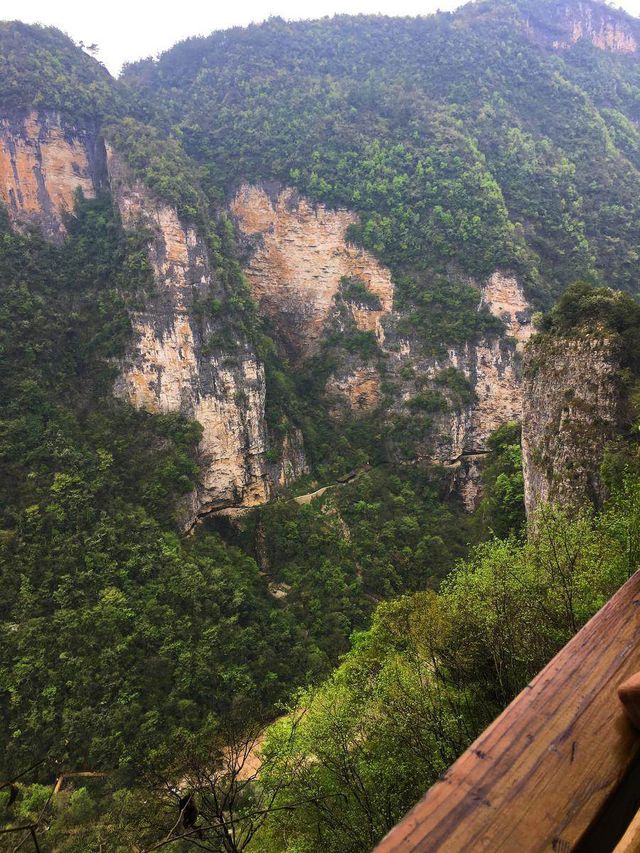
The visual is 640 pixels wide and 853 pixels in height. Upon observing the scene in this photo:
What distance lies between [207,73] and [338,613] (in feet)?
176

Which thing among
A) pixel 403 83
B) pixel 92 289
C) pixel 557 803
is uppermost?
pixel 403 83

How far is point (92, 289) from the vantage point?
97.4ft

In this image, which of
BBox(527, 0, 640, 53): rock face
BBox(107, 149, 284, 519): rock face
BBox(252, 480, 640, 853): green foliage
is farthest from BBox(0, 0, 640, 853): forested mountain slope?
BBox(527, 0, 640, 53): rock face

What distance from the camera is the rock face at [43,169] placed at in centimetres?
2964

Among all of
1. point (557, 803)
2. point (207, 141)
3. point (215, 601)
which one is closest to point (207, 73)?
point (207, 141)

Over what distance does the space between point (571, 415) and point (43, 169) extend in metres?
35.4

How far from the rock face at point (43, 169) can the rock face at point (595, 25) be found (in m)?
56.6

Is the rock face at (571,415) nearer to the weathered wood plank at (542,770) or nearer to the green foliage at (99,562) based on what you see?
the weathered wood plank at (542,770)

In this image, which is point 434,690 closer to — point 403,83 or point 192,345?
point 192,345

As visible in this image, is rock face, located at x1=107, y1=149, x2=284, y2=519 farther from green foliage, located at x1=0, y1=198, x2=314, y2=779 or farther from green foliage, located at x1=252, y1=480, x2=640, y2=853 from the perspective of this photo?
green foliage, located at x1=252, y1=480, x2=640, y2=853

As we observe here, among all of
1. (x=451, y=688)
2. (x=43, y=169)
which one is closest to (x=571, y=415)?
(x=451, y=688)

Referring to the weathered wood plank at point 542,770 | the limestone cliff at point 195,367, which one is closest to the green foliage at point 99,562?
the limestone cliff at point 195,367

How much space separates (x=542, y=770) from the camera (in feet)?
2.81

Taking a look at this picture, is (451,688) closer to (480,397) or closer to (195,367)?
(195,367)
